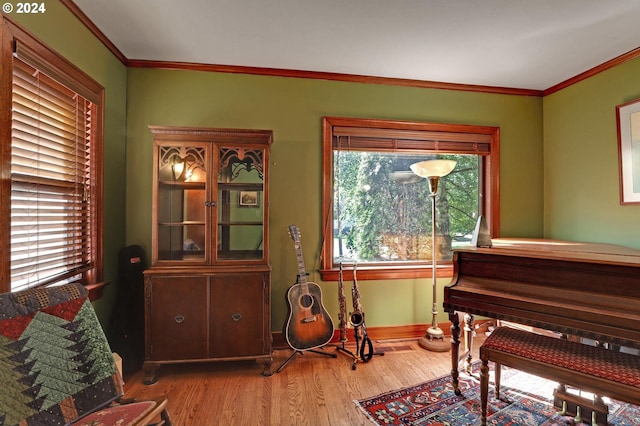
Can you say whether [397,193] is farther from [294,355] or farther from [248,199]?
[294,355]

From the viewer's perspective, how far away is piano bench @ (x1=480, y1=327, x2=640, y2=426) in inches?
53.4

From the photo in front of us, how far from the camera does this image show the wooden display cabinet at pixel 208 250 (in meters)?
2.15

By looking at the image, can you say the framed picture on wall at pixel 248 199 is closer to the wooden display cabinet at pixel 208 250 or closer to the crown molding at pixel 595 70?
the wooden display cabinet at pixel 208 250

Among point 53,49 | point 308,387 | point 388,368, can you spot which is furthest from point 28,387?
point 388,368

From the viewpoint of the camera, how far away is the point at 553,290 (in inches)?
65.3

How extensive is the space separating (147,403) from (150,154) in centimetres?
200

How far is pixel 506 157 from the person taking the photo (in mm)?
3059

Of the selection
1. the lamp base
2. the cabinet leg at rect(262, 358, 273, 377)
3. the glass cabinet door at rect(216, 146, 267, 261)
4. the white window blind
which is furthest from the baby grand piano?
the white window blind

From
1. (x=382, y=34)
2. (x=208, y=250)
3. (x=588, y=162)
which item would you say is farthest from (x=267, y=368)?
(x=588, y=162)

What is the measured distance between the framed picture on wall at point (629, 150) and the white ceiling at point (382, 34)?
48 cm

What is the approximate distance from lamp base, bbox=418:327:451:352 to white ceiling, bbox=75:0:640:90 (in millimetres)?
2381

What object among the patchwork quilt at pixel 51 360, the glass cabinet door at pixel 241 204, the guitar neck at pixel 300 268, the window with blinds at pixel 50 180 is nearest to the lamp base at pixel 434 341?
the guitar neck at pixel 300 268

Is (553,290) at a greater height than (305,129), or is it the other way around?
(305,129)

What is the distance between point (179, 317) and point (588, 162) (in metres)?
3.70
